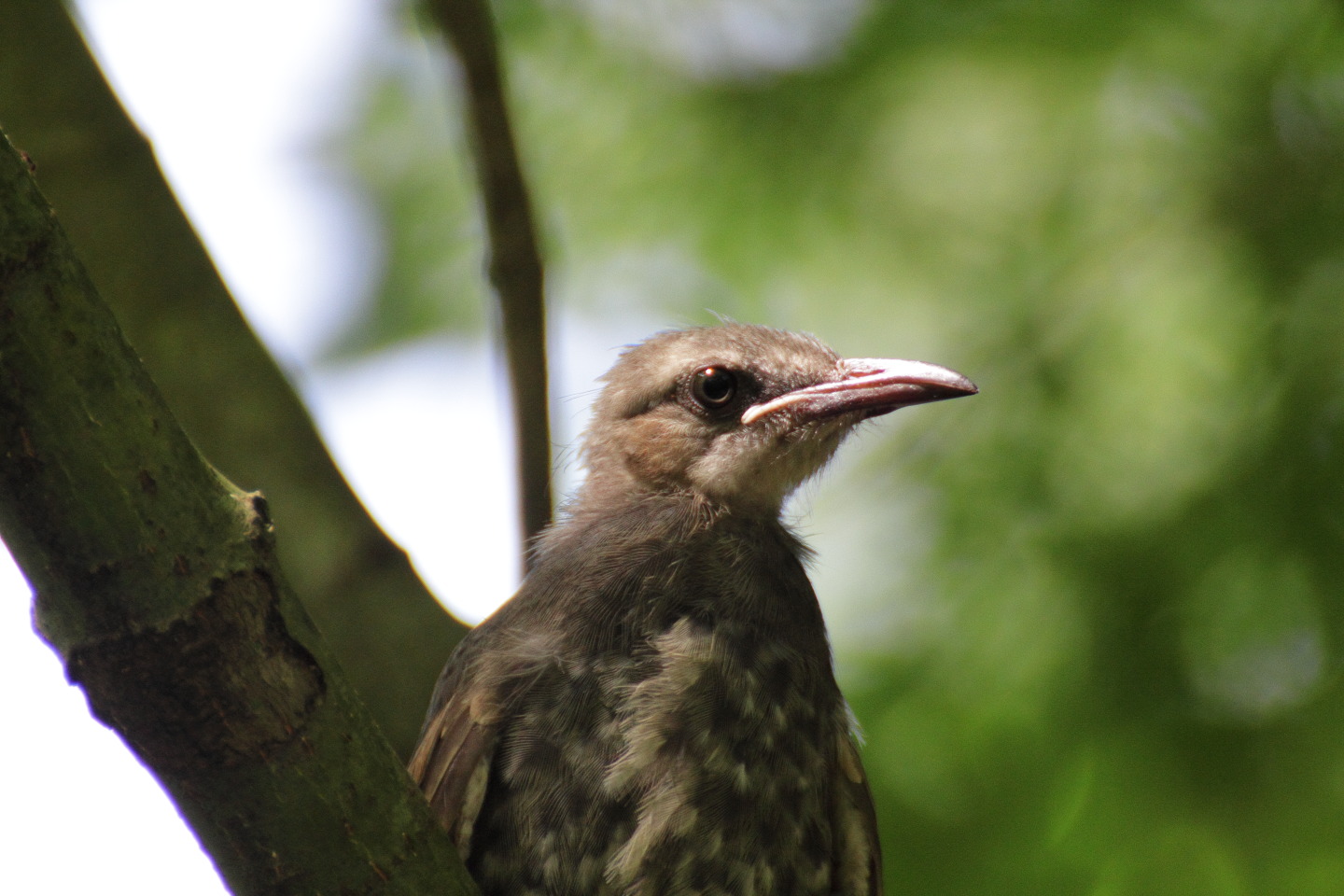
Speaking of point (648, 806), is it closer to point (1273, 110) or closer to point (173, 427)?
point (173, 427)

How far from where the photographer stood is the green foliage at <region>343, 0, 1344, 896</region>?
3.05 metres

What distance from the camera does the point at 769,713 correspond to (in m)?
3.00

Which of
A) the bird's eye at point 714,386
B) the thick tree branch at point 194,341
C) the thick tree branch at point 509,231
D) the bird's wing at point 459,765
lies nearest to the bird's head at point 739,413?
the bird's eye at point 714,386

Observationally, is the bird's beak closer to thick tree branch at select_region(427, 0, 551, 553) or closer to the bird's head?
the bird's head

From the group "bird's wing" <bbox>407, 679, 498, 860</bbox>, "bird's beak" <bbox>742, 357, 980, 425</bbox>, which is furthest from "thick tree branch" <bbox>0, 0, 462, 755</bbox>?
"bird's beak" <bbox>742, 357, 980, 425</bbox>

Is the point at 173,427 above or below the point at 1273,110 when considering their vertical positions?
below

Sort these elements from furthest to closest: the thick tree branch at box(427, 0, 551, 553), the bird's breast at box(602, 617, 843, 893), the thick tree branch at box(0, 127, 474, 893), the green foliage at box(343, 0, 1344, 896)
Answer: the thick tree branch at box(427, 0, 551, 553) → the green foliage at box(343, 0, 1344, 896) → the bird's breast at box(602, 617, 843, 893) → the thick tree branch at box(0, 127, 474, 893)

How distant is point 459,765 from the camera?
2.85 meters

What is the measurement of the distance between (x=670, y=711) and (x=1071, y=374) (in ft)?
4.69

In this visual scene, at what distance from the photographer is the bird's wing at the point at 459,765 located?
2828mm

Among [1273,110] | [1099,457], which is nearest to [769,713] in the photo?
[1099,457]

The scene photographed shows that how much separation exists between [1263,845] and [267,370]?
8.53ft

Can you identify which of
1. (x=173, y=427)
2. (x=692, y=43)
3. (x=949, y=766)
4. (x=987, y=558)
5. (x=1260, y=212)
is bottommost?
(x=949, y=766)

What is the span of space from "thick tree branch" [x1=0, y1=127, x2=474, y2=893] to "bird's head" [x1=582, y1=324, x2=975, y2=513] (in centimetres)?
170
